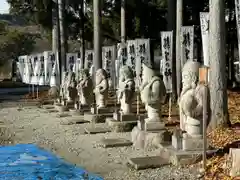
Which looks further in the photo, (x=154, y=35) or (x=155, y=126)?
(x=154, y=35)

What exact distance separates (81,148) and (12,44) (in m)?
39.0

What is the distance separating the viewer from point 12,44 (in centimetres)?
4581

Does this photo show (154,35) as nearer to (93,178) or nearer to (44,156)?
(44,156)

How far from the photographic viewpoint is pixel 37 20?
2650 centimetres

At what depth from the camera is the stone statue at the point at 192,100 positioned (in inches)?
265

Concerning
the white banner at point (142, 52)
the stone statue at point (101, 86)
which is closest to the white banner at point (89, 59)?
the white banner at point (142, 52)

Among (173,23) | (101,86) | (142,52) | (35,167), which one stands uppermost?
(173,23)

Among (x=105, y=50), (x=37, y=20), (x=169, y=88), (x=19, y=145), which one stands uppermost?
(x=37, y=20)

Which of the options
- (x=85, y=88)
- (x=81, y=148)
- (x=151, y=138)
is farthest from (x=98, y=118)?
(x=151, y=138)

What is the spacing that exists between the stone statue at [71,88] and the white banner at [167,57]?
3.84m

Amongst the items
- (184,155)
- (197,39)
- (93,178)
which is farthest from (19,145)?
(197,39)

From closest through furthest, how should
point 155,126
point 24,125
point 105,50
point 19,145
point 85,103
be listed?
1. point 155,126
2. point 19,145
3. point 24,125
4. point 85,103
5. point 105,50

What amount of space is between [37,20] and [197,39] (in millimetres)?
10375

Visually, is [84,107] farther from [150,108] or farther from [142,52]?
[150,108]
